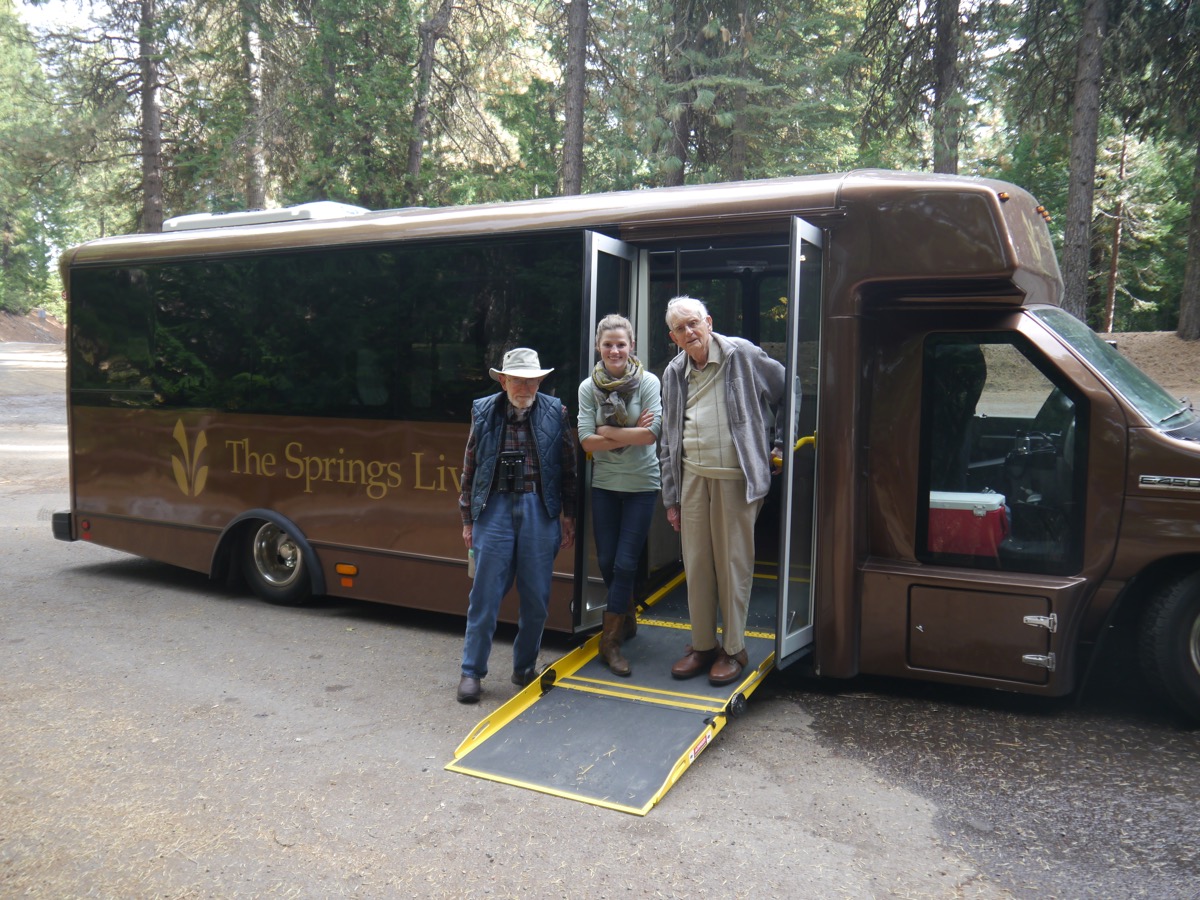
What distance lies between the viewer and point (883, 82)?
50.2 feet

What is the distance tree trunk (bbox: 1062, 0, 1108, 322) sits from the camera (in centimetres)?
1292

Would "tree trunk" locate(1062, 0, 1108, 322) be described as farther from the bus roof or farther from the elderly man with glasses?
the elderly man with glasses

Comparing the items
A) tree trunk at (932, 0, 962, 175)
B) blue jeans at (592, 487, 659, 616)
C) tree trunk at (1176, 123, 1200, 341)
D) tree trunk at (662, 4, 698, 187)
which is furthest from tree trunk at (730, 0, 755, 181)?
blue jeans at (592, 487, 659, 616)

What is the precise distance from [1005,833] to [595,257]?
323cm

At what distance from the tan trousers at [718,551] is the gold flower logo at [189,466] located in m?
4.00

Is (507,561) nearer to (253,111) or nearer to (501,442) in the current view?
(501,442)

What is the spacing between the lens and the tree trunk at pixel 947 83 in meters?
14.6

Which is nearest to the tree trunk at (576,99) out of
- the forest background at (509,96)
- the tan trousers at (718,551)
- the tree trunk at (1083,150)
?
the forest background at (509,96)

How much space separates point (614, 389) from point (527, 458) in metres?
0.56

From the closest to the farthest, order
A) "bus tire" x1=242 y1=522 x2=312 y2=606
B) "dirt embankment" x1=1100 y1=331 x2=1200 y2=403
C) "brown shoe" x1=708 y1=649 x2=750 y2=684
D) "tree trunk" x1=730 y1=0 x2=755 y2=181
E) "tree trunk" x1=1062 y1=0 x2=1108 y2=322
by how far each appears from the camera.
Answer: "brown shoe" x1=708 y1=649 x2=750 y2=684, "bus tire" x1=242 y1=522 x2=312 y2=606, "tree trunk" x1=1062 y1=0 x2=1108 y2=322, "dirt embankment" x1=1100 y1=331 x2=1200 y2=403, "tree trunk" x1=730 y1=0 x2=755 y2=181

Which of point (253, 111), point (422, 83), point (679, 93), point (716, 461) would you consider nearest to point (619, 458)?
point (716, 461)

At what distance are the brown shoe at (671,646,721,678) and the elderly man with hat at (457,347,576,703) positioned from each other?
760mm

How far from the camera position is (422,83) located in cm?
1847

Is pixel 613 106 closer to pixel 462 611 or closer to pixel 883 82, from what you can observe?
pixel 883 82
